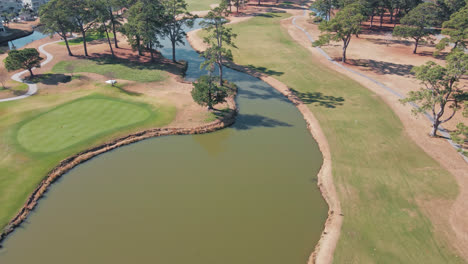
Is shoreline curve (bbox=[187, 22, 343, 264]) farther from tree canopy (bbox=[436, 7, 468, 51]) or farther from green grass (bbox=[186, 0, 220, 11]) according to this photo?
green grass (bbox=[186, 0, 220, 11])

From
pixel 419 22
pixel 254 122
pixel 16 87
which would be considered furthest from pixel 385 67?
pixel 16 87

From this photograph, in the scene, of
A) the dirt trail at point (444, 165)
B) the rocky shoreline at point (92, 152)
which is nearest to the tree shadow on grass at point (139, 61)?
the rocky shoreline at point (92, 152)

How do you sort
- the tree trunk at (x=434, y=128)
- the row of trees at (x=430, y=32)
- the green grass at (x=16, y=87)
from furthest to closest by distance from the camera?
the green grass at (x=16, y=87), the tree trunk at (x=434, y=128), the row of trees at (x=430, y=32)

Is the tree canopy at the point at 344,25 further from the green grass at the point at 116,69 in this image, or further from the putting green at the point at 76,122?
the putting green at the point at 76,122

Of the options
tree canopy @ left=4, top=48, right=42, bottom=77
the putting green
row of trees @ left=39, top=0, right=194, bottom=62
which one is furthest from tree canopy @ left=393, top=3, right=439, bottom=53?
tree canopy @ left=4, top=48, right=42, bottom=77

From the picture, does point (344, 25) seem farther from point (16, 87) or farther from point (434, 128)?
point (16, 87)

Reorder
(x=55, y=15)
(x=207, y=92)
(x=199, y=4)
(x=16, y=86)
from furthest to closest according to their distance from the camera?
1. (x=199, y=4)
2. (x=55, y=15)
3. (x=16, y=86)
4. (x=207, y=92)

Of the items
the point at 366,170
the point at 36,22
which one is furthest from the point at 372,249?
the point at 36,22
